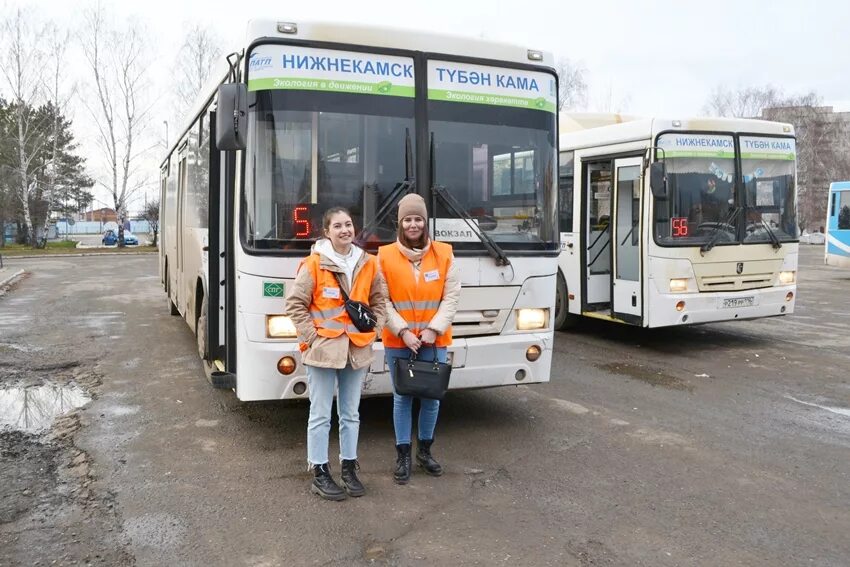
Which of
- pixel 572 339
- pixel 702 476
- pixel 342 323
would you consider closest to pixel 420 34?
pixel 342 323

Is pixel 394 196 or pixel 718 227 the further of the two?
pixel 718 227

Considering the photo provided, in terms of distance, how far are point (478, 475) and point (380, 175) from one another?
227cm

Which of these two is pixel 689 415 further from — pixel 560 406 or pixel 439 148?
pixel 439 148

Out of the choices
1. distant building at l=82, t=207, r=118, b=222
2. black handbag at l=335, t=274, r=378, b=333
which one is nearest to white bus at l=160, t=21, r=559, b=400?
black handbag at l=335, t=274, r=378, b=333

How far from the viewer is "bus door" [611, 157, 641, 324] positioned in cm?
1009

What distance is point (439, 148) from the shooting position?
18.6 feet

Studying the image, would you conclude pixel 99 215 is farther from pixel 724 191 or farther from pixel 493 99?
pixel 493 99

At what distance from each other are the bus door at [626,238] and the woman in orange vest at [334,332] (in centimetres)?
616

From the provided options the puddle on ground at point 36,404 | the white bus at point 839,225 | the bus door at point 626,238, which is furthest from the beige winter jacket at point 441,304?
the white bus at point 839,225

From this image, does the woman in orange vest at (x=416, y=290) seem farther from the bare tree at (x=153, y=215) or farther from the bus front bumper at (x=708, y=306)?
the bare tree at (x=153, y=215)

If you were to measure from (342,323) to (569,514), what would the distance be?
1.77m

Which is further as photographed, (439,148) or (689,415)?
(689,415)

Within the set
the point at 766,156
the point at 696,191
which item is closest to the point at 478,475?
the point at 696,191

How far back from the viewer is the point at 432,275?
488cm
